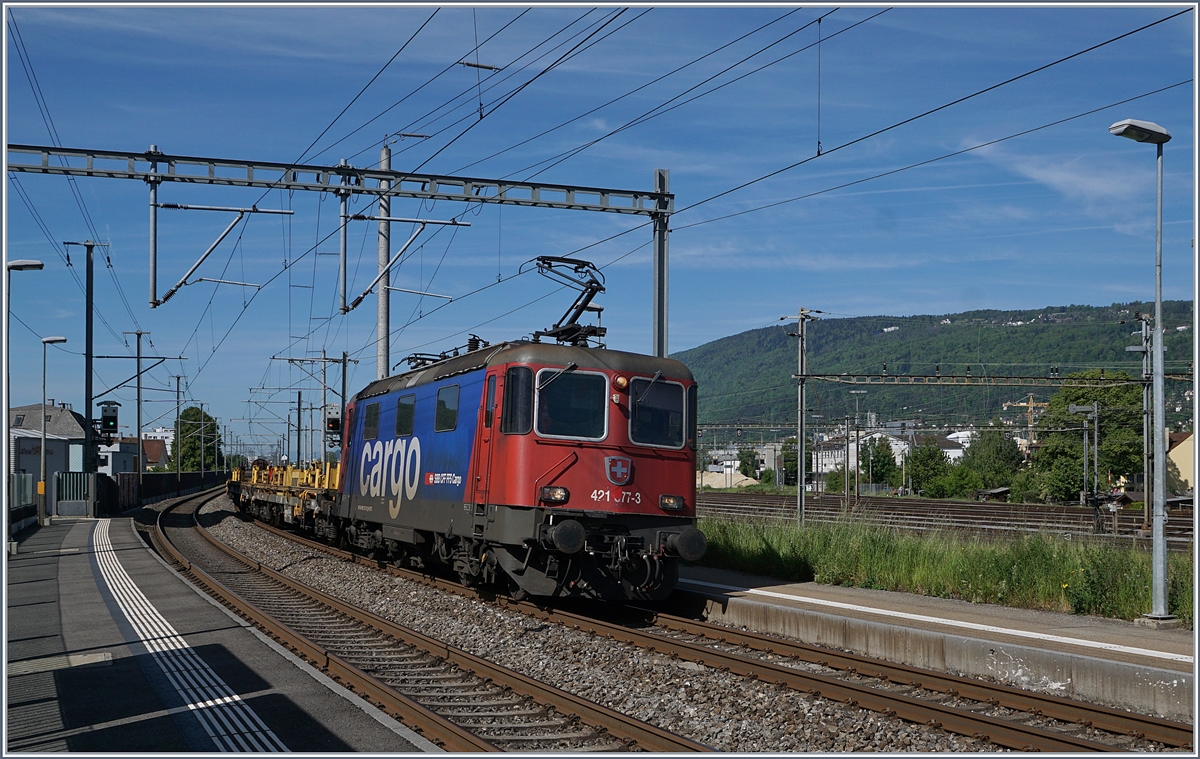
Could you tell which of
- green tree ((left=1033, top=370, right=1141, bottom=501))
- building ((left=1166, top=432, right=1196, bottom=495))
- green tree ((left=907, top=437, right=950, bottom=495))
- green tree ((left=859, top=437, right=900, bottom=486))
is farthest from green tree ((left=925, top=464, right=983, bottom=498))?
building ((left=1166, top=432, right=1196, bottom=495))

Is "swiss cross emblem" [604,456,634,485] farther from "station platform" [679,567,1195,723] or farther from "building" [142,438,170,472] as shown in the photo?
"building" [142,438,170,472]

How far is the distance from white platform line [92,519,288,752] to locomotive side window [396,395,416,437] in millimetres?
4816

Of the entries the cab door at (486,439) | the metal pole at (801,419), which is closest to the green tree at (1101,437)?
the metal pole at (801,419)

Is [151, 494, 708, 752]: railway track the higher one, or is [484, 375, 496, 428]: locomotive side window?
[484, 375, 496, 428]: locomotive side window

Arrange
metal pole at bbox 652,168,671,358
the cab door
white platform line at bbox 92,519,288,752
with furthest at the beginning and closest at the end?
metal pole at bbox 652,168,671,358 → the cab door → white platform line at bbox 92,519,288,752

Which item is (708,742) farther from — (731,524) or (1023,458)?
(1023,458)

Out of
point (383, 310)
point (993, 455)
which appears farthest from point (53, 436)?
point (993, 455)

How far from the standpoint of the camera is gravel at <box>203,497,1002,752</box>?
8.02 metres

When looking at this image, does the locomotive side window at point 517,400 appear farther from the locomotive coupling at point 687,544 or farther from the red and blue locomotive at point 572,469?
the locomotive coupling at point 687,544

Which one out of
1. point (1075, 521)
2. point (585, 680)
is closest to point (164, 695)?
point (585, 680)

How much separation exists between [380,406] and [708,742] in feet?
43.1

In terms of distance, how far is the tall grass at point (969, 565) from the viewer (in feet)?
41.3

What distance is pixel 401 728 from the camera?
7.93m

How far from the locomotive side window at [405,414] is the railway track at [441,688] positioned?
3218mm
